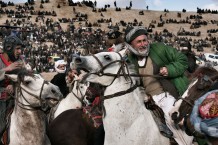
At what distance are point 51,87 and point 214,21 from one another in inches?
2873

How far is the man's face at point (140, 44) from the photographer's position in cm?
626

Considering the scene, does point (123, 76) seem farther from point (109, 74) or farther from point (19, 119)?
point (19, 119)

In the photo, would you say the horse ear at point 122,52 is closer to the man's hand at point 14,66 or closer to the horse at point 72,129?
the man's hand at point 14,66

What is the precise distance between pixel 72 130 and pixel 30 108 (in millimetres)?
1167

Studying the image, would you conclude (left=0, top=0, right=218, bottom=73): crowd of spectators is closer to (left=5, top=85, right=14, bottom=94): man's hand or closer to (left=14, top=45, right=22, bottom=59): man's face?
(left=14, top=45, right=22, bottom=59): man's face

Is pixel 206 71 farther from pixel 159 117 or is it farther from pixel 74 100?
pixel 74 100

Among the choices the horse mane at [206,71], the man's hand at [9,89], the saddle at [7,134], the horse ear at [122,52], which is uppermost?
the horse ear at [122,52]

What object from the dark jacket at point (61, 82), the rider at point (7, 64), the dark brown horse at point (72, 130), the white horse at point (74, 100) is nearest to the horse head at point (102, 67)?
the rider at point (7, 64)

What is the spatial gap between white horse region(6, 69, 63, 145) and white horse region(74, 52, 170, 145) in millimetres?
1915

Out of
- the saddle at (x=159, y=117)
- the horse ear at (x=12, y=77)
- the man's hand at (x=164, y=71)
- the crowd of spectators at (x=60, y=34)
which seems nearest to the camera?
the saddle at (x=159, y=117)

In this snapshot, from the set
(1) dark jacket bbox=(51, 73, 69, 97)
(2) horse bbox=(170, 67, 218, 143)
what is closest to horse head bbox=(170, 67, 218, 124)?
(2) horse bbox=(170, 67, 218, 143)

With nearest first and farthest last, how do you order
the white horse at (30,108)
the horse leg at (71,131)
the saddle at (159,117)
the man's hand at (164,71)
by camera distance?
1. the saddle at (159,117)
2. the man's hand at (164,71)
3. the white horse at (30,108)
4. the horse leg at (71,131)

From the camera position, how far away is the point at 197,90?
538 centimetres

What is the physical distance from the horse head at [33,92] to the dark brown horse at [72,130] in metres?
0.95
